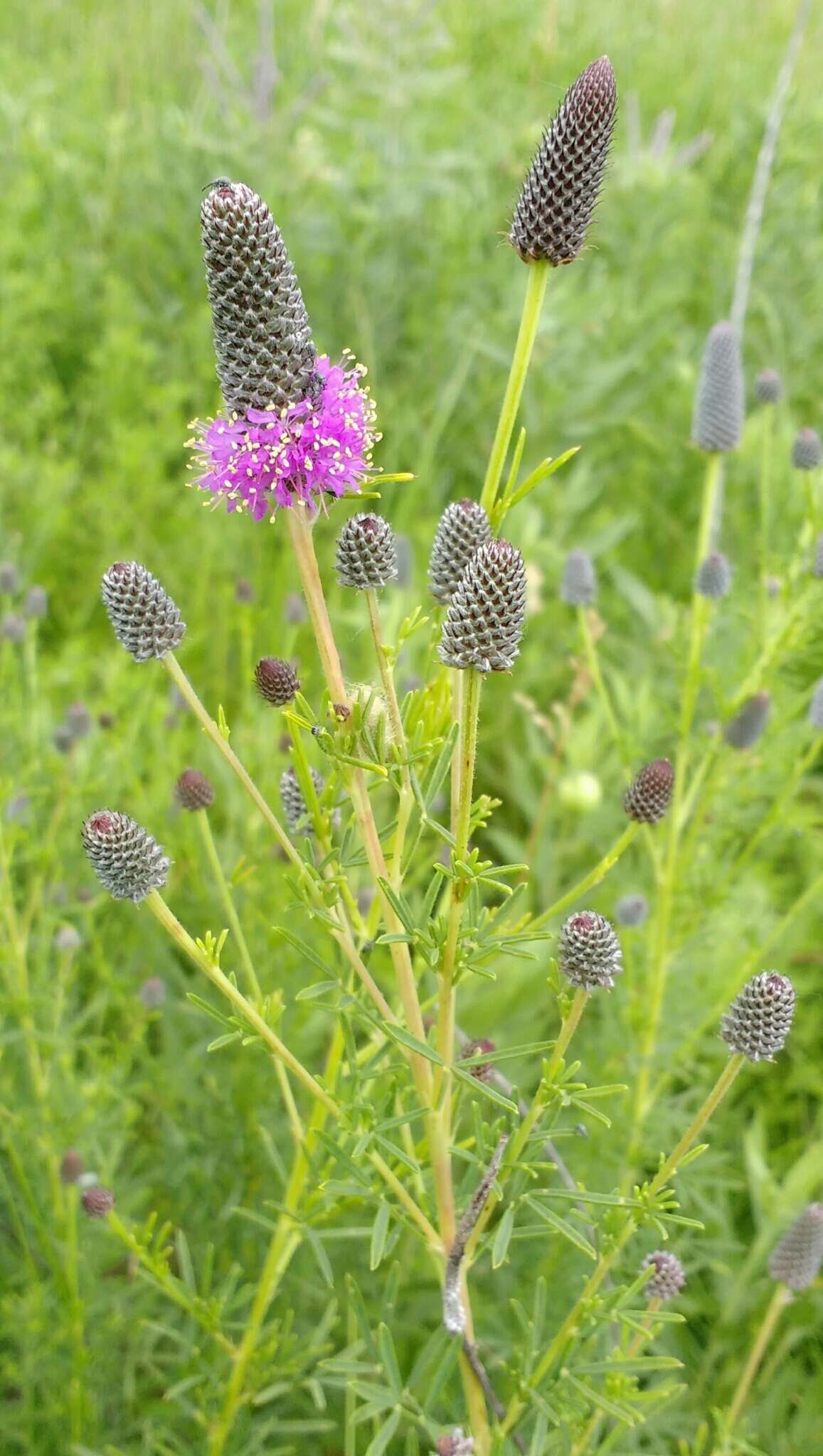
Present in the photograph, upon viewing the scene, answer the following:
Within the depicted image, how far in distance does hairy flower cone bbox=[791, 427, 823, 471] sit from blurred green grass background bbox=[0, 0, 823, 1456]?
0.46 meters

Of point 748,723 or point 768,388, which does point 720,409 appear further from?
point 748,723

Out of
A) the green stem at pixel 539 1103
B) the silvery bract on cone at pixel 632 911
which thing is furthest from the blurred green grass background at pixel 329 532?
the green stem at pixel 539 1103

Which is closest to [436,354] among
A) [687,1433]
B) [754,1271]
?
[754,1271]

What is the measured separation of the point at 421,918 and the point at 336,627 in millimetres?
2362

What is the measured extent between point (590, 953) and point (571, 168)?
781 millimetres

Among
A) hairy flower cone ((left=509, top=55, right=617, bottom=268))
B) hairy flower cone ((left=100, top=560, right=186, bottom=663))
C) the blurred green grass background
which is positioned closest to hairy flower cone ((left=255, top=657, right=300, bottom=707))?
hairy flower cone ((left=100, top=560, right=186, bottom=663))

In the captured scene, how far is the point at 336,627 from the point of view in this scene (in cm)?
354

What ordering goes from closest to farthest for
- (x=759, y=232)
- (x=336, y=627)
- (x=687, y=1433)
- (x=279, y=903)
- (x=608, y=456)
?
(x=687, y=1433), (x=279, y=903), (x=336, y=627), (x=759, y=232), (x=608, y=456)

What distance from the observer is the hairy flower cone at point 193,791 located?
1.44 meters

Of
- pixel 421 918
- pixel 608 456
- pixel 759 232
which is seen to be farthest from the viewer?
pixel 608 456

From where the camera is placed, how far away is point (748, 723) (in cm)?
214

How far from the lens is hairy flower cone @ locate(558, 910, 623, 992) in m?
1.12

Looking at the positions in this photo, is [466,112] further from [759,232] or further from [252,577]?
[252,577]

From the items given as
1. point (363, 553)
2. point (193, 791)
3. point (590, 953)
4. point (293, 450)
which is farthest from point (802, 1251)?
point (293, 450)
